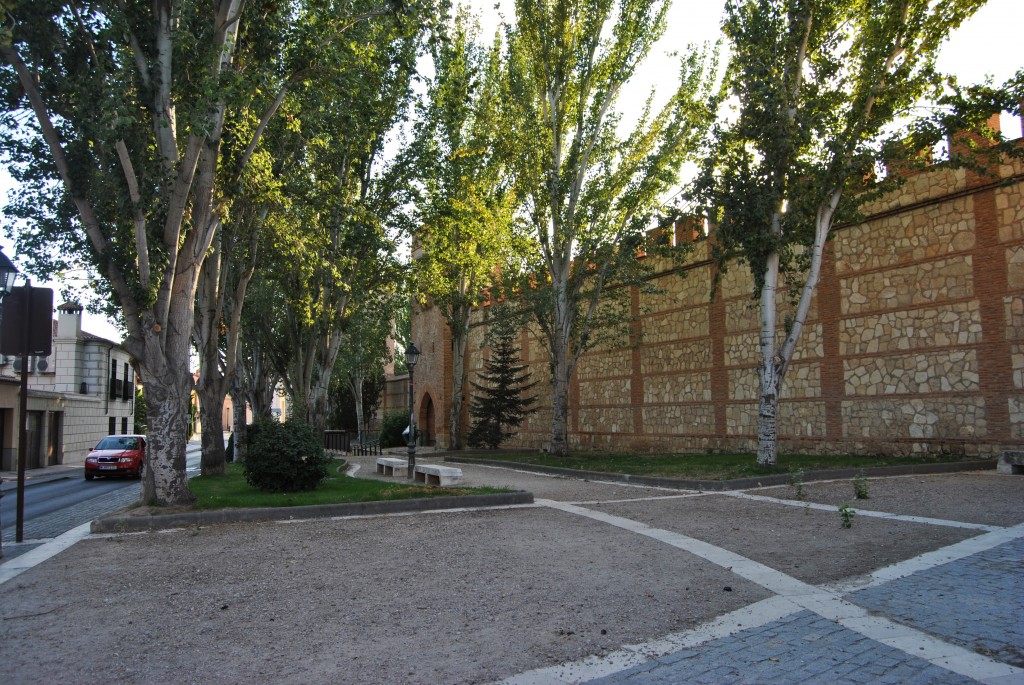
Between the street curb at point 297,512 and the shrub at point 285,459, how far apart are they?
232 centimetres

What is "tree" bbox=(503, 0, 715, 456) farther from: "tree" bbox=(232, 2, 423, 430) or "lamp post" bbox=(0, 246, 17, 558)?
"lamp post" bbox=(0, 246, 17, 558)

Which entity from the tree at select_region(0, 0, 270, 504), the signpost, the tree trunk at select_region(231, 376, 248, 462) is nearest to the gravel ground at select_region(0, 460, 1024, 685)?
the signpost

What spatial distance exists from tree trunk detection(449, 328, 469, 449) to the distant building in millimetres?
13036

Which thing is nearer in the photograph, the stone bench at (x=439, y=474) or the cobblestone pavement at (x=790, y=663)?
the cobblestone pavement at (x=790, y=663)

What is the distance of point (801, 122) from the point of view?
15000 mm

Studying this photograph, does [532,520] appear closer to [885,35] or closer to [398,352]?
[885,35]

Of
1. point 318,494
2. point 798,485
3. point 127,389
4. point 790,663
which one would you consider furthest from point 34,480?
point 790,663

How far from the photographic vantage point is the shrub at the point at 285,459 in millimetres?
13188

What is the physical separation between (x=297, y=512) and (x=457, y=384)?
792 inches

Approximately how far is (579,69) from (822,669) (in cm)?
1959

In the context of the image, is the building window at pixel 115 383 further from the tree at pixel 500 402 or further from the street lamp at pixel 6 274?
the street lamp at pixel 6 274

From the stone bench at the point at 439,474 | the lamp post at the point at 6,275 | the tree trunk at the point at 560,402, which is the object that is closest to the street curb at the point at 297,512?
the stone bench at the point at 439,474

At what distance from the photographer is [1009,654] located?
445 cm

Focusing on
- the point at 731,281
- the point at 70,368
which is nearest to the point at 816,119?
the point at 731,281
